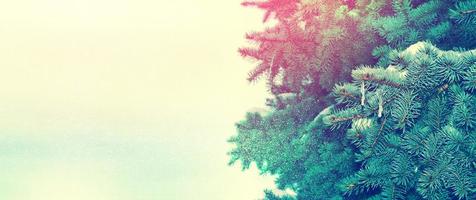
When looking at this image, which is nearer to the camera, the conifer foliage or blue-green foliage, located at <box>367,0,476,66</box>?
the conifer foliage

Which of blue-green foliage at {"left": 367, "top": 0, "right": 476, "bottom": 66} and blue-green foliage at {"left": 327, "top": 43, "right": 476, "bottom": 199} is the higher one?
blue-green foliage at {"left": 367, "top": 0, "right": 476, "bottom": 66}

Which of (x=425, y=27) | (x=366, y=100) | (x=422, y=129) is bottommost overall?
(x=422, y=129)

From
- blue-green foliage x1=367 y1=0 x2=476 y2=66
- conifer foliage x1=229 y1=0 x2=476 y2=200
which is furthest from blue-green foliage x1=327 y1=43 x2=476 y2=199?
blue-green foliage x1=367 y1=0 x2=476 y2=66

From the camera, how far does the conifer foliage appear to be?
197 cm

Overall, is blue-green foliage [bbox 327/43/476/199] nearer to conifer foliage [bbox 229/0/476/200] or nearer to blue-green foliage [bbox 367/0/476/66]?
conifer foliage [bbox 229/0/476/200]

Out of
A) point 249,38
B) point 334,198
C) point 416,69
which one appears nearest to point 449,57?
point 416,69

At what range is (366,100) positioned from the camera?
2.17 meters

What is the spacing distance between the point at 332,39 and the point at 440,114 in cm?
150

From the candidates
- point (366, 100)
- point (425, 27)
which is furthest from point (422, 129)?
point (425, 27)

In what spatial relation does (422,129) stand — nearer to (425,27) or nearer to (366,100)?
(366,100)

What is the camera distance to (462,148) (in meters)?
1.90

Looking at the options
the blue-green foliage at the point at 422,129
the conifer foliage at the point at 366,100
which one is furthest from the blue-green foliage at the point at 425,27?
the blue-green foliage at the point at 422,129

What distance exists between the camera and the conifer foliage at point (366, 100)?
1969 mm

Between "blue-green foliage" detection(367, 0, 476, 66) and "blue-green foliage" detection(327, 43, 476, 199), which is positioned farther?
"blue-green foliage" detection(367, 0, 476, 66)
